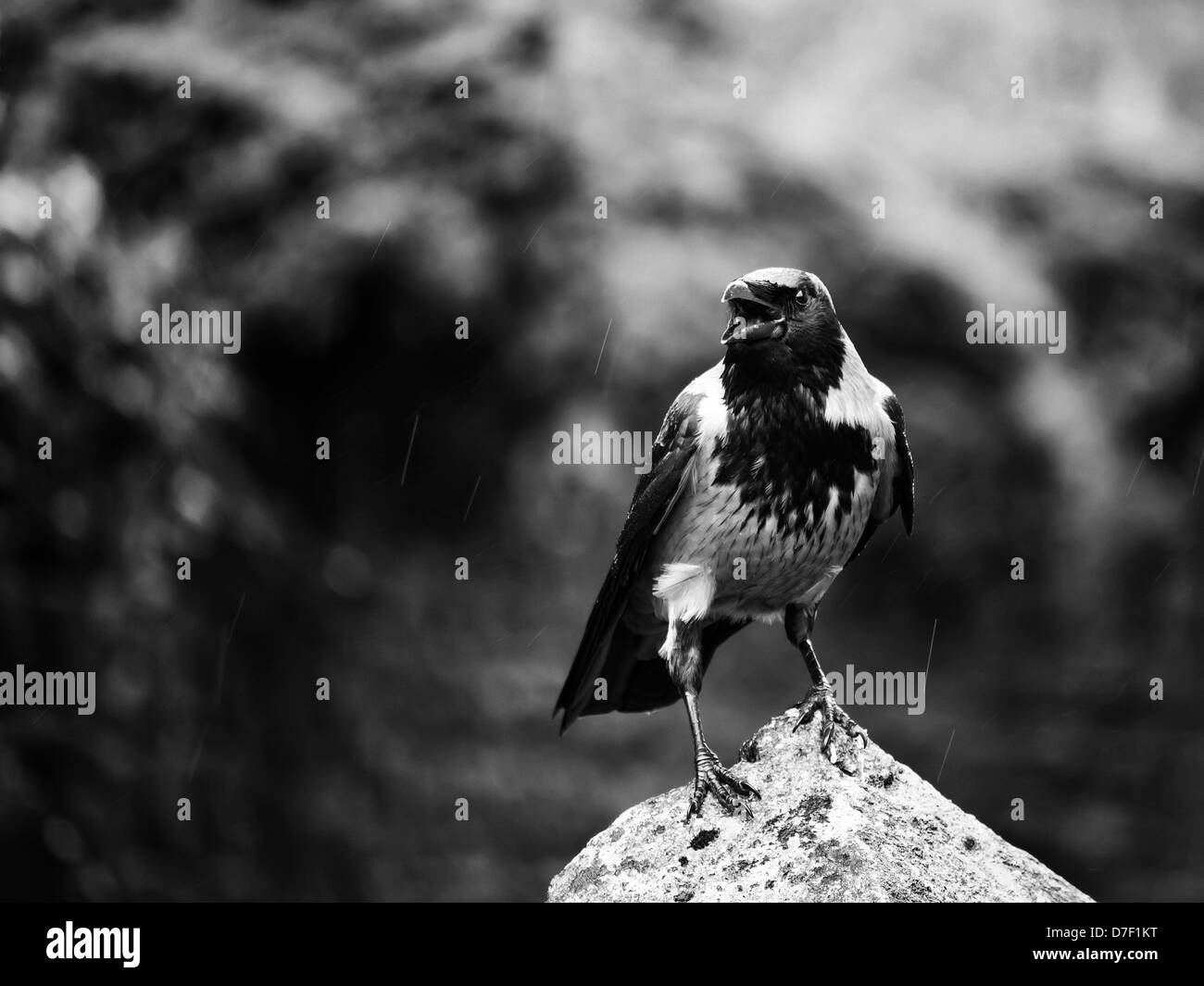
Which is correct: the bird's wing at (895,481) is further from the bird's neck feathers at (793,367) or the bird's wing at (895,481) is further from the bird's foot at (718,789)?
the bird's foot at (718,789)

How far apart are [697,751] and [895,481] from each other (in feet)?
3.93

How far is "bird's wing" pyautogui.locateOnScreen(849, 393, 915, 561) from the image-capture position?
12.4 ft

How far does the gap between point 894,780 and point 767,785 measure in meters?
0.36

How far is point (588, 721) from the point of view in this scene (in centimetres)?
707

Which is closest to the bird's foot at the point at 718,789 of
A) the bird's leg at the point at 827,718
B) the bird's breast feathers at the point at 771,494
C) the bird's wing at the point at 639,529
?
the bird's leg at the point at 827,718

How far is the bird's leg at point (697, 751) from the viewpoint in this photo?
3232mm

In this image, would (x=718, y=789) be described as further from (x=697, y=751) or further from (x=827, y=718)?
(x=827, y=718)

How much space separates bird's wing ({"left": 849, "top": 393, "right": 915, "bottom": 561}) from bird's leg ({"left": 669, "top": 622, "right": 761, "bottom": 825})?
2.07 ft

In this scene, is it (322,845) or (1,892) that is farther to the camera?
(322,845)

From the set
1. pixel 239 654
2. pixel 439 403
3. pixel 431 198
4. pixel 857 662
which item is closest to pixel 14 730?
pixel 239 654

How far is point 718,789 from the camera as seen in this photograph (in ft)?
10.6

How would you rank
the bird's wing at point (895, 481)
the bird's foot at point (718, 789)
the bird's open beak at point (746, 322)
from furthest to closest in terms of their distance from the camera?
1. the bird's wing at point (895, 481)
2. the bird's open beak at point (746, 322)
3. the bird's foot at point (718, 789)

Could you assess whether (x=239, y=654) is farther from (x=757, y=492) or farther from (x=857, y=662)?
(x=757, y=492)

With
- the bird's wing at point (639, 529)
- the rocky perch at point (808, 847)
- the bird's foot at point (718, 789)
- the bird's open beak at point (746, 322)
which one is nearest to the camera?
the rocky perch at point (808, 847)
